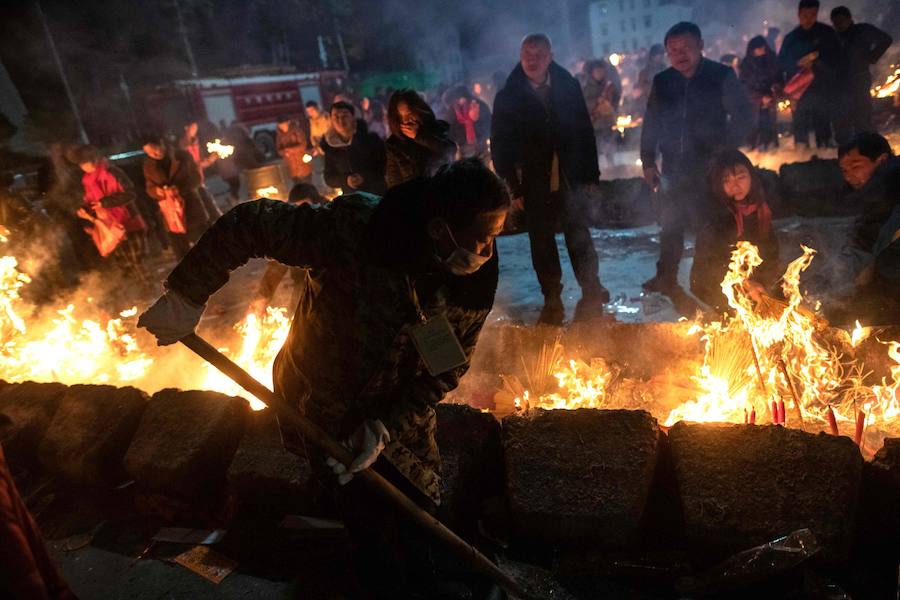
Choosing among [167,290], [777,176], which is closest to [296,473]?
[167,290]

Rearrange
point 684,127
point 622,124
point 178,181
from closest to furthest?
1. point 684,127
2. point 178,181
3. point 622,124

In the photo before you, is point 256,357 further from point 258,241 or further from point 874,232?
point 874,232

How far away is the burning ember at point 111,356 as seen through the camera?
549cm

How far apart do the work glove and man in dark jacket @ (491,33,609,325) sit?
143 inches

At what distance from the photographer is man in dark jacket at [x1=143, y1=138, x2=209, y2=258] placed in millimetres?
8531

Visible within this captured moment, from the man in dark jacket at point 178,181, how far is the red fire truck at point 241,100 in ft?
40.1

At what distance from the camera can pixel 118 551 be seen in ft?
10.9

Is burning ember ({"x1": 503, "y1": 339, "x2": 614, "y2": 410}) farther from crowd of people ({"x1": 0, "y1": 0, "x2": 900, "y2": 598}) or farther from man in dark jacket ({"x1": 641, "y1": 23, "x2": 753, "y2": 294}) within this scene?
man in dark jacket ({"x1": 641, "y1": 23, "x2": 753, "y2": 294})

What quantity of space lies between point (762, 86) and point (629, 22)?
66247 millimetres

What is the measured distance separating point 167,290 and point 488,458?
186 cm

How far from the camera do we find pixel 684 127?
5660 mm

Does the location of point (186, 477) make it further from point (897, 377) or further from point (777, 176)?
point (777, 176)

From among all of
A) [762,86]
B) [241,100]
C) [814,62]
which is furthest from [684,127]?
[241,100]

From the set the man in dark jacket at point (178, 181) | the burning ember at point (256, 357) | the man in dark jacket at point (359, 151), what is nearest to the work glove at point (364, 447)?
the burning ember at point (256, 357)
